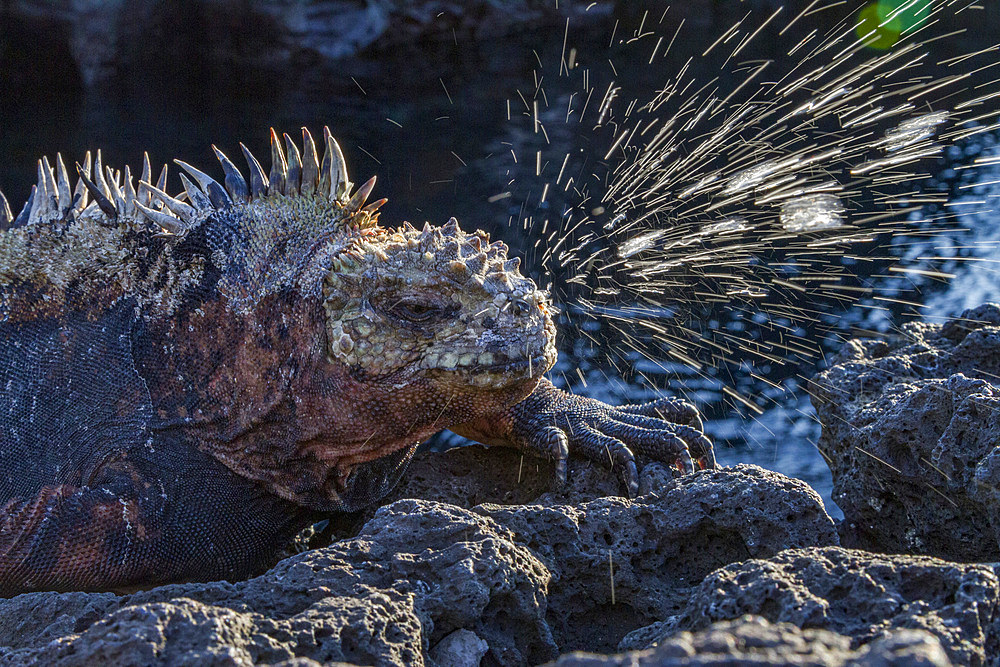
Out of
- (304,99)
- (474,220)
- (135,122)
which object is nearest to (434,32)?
(304,99)

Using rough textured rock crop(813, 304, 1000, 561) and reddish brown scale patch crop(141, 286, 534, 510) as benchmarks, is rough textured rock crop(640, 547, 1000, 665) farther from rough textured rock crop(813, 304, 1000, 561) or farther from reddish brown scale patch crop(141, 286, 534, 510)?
reddish brown scale patch crop(141, 286, 534, 510)

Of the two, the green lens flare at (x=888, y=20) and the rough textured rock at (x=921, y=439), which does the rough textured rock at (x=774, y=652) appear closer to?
the rough textured rock at (x=921, y=439)

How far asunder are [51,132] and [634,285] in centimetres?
926

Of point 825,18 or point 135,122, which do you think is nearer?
point 135,122

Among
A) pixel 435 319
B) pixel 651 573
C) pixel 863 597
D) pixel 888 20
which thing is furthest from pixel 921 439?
pixel 888 20

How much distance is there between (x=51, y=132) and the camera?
11.6 m

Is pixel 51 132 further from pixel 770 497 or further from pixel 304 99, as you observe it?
pixel 770 497

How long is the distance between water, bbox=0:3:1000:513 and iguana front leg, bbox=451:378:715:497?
4.67 ft

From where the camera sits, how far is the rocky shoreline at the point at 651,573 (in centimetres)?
155

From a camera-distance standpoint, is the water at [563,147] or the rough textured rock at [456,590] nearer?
the rough textured rock at [456,590]

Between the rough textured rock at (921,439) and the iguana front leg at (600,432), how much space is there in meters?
0.50

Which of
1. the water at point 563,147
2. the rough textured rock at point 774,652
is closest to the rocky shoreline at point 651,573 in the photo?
the rough textured rock at point 774,652

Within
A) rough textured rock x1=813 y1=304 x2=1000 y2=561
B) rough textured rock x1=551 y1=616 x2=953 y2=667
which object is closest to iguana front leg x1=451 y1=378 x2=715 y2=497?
rough textured rock x1=813 y1=304 x2=1000 y2=561

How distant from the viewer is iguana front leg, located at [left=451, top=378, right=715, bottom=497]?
304 cm
